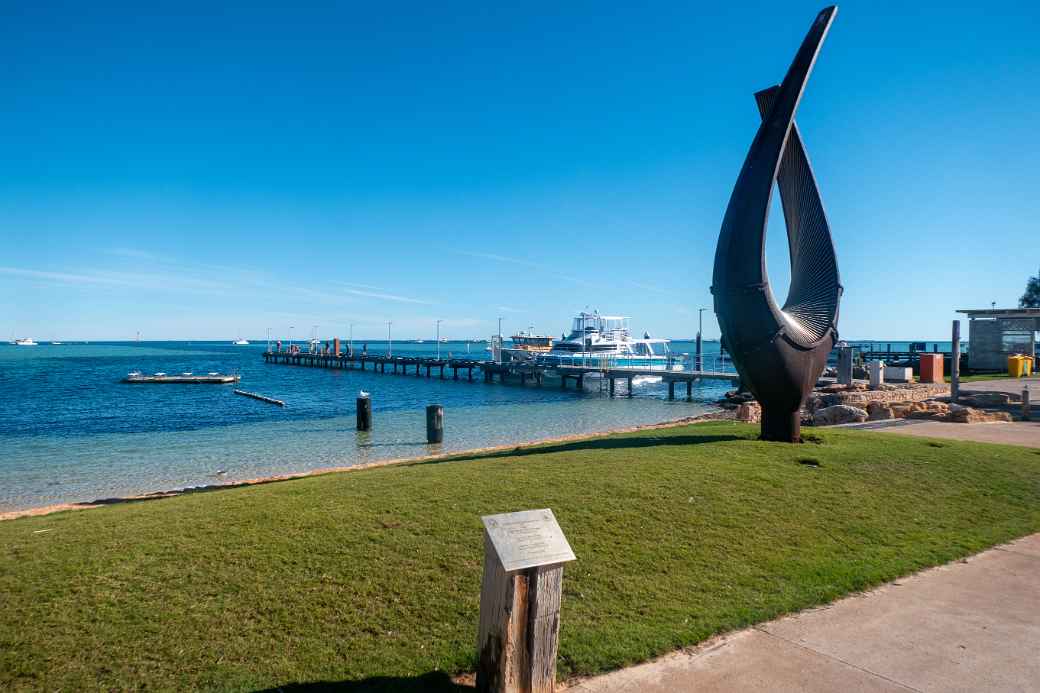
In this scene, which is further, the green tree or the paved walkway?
the green tree

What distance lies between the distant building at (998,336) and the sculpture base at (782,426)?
3025cm

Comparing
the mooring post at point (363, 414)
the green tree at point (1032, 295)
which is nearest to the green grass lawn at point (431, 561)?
the mooring post at point (363, 414)

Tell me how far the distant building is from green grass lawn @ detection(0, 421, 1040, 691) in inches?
1231

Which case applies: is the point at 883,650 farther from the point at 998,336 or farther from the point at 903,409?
the point at 998,336

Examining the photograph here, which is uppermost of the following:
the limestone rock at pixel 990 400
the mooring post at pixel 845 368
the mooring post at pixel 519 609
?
the mooring post at pixel 845 368

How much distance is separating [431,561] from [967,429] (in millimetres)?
14880

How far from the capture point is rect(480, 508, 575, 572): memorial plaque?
3867 millimetres

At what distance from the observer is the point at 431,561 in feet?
19.4

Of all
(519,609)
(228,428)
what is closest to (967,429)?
(519,609)

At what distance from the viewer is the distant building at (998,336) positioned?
113 ft

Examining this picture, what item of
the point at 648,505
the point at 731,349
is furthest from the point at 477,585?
the point at 731,349

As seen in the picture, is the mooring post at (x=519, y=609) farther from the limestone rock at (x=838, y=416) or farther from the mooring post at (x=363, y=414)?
the mooring post at (x=363, y=414)

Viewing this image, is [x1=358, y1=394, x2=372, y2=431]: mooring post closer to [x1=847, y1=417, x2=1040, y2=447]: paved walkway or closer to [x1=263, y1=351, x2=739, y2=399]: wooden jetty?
[x1=847, y1=417, x2=1040, y2=447]: paved walkway

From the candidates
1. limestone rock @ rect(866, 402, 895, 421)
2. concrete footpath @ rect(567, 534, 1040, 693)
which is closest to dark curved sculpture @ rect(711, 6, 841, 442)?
concrete footpath @ rect(567, 534, 1040, 693)
